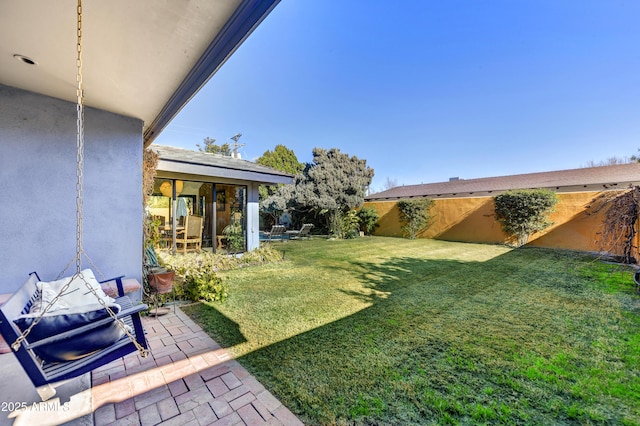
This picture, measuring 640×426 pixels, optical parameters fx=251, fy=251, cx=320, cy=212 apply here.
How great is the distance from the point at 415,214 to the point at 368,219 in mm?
3331

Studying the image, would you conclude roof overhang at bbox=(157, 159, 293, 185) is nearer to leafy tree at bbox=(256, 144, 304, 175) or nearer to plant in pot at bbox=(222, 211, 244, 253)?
plant in pot at bbox=(222, 211, 244, 253)

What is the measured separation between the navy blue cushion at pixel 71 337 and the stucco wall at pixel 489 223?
42.5 feet

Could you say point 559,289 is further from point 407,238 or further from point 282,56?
point 282,56

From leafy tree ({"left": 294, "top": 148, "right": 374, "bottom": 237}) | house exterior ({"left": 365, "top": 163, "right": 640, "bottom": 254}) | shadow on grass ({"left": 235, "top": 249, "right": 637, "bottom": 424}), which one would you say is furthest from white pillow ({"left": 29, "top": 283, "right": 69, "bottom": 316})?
house exterior ({"left": 365, "top": 163, "right": 640, "bottom": 254})

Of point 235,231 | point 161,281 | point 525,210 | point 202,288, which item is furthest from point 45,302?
point 525,210

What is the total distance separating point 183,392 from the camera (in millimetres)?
2336

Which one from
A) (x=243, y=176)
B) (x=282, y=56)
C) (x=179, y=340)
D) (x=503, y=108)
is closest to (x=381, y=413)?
(x=179, y=340)

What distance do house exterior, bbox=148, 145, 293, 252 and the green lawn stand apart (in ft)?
9.44

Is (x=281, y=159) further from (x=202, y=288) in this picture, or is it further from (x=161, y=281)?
(x=161, y=281)

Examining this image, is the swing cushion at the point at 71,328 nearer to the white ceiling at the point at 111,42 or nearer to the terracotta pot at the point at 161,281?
the terracotta pot at the point at 161,281

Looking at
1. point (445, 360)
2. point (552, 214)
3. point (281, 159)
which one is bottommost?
point (445, 360)

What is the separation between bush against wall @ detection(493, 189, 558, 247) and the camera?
11.1 m

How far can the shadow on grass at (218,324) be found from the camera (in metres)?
3.32

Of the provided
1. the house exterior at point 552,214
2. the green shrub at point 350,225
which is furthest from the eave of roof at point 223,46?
the green shrub at point 350,225
